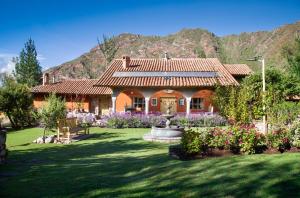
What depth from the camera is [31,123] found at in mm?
27578

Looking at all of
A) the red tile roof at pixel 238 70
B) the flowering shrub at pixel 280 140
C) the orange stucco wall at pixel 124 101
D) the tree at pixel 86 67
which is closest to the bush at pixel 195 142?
the flowering shrub at pixel 280 140

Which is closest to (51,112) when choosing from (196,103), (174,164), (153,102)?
(174,164)

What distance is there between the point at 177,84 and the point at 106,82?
221 inches

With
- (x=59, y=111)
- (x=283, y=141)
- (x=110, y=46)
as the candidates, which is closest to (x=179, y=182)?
(x=283, y=141)

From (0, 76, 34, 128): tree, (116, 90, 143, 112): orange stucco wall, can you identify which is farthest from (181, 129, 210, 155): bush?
(116, 90, 143, 112): orange stucco wall

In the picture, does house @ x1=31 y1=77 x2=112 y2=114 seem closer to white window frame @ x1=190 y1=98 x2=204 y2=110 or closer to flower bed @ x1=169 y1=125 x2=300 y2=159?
white window frame @ x1=190 y1=98 x2=204 y2=110

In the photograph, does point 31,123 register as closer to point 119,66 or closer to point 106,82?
point 106,82

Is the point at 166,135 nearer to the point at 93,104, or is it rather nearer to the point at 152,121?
the point at 152,121

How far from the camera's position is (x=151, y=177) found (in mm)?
7883

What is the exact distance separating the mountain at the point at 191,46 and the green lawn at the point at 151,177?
7579 cm

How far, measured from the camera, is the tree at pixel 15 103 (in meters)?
26.0

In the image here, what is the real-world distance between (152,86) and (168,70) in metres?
3.70

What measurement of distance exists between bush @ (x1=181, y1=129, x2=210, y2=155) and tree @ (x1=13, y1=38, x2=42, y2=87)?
45345mm

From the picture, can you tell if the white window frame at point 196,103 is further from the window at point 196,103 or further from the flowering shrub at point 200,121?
the flowering shrub at point 200,121
